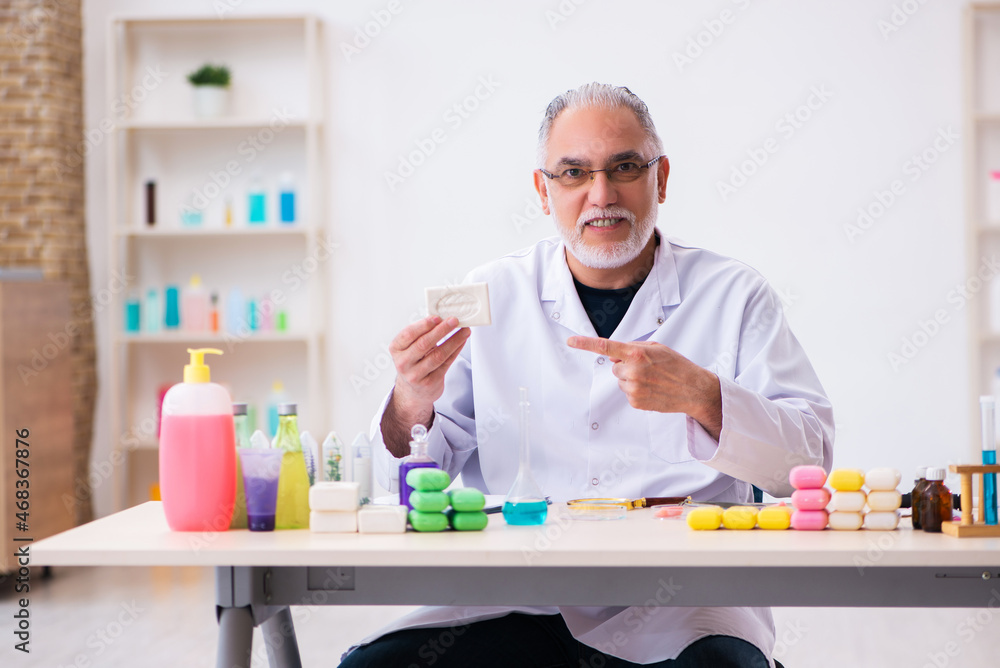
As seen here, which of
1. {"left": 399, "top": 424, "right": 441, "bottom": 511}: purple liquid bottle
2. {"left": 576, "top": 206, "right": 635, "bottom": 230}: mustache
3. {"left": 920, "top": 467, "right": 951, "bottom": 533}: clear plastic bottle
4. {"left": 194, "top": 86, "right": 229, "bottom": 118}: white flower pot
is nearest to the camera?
{"left": 920, "top": 467, "right": 951, "bottom": 533}: clear plastic bottle

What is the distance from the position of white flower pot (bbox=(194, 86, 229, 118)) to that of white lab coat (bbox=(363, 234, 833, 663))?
8.22 ft

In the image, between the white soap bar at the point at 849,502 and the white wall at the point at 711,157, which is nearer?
the white soap bar at the point at 849,502

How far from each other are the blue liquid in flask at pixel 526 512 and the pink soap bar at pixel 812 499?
34 centimetres

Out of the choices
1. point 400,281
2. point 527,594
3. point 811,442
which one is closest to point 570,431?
point 811,442

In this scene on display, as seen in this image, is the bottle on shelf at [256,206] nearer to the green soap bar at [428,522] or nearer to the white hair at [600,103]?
the white hair at [600,103]

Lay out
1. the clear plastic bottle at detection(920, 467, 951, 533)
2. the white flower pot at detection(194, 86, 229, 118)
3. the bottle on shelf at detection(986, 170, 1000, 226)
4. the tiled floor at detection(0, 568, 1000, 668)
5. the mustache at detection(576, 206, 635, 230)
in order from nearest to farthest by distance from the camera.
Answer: the clear plastic bottle at detection(920, 467, 951, 533) < the mustache at detection(576, 206, 635, 230) < the tiled floor at detection(0, 568, 1000, 668) < the bottle on shelf at detection(986, 170, 1000, 226) < the white flower pot at detection(194, 86, 229, 118)

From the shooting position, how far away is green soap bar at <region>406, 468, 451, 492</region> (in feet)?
4.16

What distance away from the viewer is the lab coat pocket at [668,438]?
169 centimetres

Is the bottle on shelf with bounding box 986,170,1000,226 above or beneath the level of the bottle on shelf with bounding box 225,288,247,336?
above

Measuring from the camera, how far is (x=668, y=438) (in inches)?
67.0

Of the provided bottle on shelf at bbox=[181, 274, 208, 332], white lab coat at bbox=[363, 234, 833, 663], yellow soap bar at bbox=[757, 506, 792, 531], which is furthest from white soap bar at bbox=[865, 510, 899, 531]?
bottle on shelf at bbox=[181, 274, 208, 332]

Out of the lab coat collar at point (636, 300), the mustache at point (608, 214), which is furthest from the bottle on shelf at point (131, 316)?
the mustache at point (608, 214)

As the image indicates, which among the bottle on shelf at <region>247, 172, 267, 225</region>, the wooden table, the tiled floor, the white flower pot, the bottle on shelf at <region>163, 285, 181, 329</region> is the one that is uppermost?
the white flower pot

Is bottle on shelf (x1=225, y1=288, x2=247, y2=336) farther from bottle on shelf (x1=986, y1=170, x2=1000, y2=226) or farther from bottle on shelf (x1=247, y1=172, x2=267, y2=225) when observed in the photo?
bottle on shelf (x1=986, y1=170, x2=1000, y2=226)
